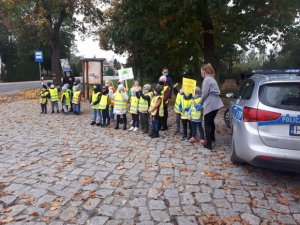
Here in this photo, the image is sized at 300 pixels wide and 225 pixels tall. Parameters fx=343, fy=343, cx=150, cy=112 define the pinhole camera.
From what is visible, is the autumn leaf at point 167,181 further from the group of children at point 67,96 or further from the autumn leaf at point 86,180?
the group of children at point 67,96

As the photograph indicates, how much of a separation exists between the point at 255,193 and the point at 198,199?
3.07ft

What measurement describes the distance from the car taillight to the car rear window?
0.46 feet

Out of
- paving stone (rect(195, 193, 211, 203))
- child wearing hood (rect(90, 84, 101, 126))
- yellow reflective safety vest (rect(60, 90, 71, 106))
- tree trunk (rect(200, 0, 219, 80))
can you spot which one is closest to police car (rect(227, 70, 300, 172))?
paving stone (rect(195, 193, 211, 203))

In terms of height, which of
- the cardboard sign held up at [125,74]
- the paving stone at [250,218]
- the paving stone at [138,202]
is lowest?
the paving stone at [250,218]

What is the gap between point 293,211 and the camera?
454 cm

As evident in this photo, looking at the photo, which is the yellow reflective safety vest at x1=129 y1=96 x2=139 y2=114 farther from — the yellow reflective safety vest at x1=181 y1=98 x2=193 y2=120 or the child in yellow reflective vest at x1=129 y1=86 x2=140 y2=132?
the yellow reflective safety vest at x1=181 y1=98 x2=193 y2=120

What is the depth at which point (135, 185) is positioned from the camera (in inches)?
211

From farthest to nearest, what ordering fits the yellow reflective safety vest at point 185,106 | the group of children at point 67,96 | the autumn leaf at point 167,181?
1. the group of children at point 67,96
2. the yellow reflective safety vest at point 185,106
3. the autumn leaf at point 167,181

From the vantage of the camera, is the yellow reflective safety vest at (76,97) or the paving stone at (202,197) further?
the yellow reflective safety vest at (76,97)

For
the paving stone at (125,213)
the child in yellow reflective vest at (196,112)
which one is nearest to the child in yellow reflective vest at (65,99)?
the child in yellow reflective vest at (196,112)

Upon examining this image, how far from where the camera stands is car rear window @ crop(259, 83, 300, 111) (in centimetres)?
511

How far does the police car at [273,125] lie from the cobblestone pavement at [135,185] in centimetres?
55

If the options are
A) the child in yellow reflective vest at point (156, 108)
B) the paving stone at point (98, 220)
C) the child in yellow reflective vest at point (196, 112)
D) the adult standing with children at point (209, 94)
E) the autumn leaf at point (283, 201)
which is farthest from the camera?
the child in yellow reflective vest at point (156, 108)

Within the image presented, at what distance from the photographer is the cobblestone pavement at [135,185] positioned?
4.36 m
